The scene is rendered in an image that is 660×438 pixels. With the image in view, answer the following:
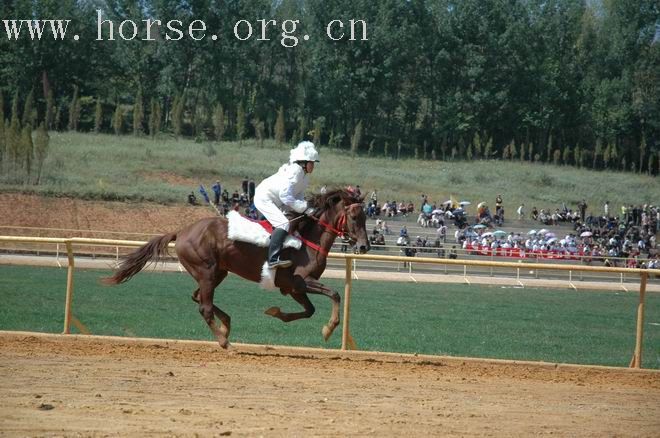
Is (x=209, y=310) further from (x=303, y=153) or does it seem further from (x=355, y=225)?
(x=303, y=153)

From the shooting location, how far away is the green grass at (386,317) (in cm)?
1636

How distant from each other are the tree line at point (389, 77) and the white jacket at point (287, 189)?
229 ft

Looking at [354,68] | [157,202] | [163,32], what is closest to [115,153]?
[157,202]

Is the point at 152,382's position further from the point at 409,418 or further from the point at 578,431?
the point at 578,431

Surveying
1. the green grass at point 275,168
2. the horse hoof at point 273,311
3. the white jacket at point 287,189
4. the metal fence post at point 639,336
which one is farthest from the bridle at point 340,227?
the green grass at point 275,168

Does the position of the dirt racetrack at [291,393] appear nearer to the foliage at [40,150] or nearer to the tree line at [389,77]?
the foliage at [40,150]

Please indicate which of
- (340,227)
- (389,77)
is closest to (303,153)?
(340,227)

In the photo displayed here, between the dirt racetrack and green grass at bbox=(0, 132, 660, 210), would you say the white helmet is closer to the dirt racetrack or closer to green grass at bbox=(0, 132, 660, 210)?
the dirt racetrack

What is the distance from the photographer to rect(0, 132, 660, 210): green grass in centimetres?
5553

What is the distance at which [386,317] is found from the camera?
2127 centimetres

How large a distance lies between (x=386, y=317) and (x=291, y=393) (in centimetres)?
1136

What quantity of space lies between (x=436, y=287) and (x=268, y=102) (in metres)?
64.0

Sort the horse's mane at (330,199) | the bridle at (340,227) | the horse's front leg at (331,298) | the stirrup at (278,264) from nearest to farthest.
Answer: the horse's front leg at (331,298), the stirrup at (278,264), the bridle at (340,227), the horse's mane at (330,199)

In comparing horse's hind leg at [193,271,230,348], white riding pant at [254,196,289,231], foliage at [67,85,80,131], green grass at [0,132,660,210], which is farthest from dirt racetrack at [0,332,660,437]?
foliage at [67,85,80,131]
